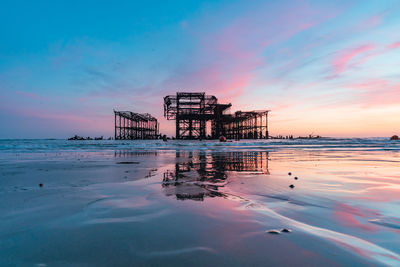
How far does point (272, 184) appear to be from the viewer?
155 inches

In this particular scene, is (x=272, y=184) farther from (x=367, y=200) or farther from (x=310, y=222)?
(x=310, y=222)

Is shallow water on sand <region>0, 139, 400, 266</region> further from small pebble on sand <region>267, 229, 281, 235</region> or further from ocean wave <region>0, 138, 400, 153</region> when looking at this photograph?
ocean wave <region>0, 138, 400, 153</region>

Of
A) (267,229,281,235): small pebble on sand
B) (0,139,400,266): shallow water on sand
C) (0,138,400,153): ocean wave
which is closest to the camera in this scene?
(0,139,400,266): shallow water on sand

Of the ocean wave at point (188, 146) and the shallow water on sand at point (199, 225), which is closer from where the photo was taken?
the shallow water on sand at point (199, 225)

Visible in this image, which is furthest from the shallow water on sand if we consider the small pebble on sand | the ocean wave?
the ocean wave

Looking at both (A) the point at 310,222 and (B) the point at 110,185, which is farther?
(B) the point at 110,185

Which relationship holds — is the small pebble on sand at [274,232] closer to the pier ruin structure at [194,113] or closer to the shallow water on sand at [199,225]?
the shallow water on sand at [199,225]

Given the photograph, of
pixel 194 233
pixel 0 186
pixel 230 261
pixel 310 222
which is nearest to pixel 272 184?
pixel 310 222

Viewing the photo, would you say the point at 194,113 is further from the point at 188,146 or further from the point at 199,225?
the point at 199,225

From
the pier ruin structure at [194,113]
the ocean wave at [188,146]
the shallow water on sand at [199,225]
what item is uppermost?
the pier ruin structure at [194,113]

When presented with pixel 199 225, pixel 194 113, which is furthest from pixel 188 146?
pixel 194 113

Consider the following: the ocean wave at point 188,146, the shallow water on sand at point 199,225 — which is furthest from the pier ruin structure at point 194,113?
the shallow water on sand at point 199,225

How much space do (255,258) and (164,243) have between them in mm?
654

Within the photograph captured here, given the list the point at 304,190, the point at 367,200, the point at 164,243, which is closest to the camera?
the point at 164,243
